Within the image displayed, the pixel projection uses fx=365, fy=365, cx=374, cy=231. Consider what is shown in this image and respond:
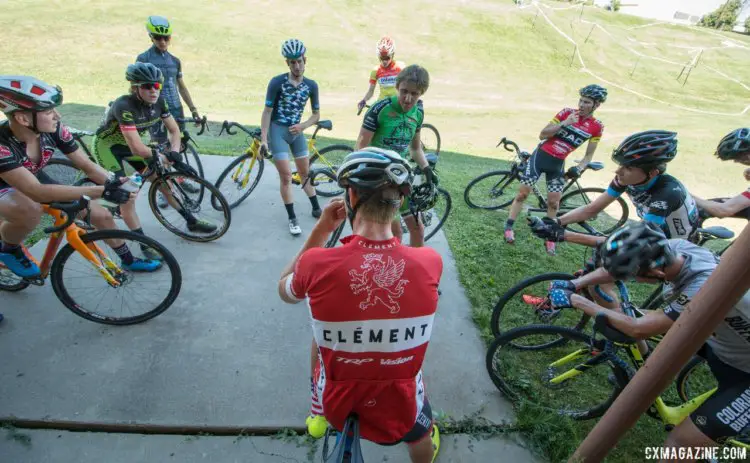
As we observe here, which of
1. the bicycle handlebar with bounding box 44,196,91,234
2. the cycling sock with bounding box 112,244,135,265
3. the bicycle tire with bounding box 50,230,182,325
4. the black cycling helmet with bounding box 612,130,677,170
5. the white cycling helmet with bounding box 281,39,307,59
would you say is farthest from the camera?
the white cycling helmet with bounding box 281,39,307,59

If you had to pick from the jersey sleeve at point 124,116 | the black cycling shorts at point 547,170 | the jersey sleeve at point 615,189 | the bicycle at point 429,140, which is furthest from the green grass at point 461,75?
the jersey sleeve at point 124,116

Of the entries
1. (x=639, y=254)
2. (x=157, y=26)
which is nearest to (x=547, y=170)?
(x=639, y=254)

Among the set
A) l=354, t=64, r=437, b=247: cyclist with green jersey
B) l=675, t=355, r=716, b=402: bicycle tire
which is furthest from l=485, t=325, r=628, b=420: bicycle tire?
l=354, t=64, r=437, b=247: cyclist with green jersey

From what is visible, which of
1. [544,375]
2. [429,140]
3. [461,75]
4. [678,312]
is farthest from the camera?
[461,75]

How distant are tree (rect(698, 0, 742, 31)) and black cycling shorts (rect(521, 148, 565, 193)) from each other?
75.1 metres

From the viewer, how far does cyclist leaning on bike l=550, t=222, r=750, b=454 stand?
2.23 meters

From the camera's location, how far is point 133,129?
3943 mm

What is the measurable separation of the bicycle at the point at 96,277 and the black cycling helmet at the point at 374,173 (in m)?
2.36

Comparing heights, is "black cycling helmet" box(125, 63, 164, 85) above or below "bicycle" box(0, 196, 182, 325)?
above

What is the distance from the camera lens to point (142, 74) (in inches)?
151

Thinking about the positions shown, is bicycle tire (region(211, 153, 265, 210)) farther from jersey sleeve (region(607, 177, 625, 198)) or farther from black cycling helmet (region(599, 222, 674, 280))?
black cycling helmet (region(599, 222, 674, 280))

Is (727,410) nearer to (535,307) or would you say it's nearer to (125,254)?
(535,307)

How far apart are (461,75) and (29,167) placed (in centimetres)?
2354

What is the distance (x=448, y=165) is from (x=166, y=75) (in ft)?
20.6
